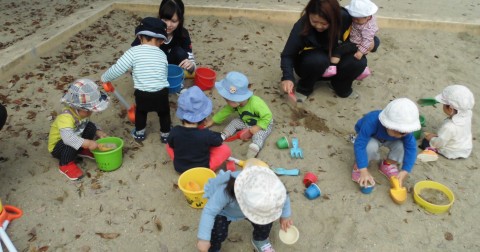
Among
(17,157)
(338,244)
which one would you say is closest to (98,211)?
(17,157)

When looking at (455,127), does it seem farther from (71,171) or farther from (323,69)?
(71,171)

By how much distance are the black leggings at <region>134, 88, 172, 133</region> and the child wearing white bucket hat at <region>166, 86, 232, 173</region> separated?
47 cm

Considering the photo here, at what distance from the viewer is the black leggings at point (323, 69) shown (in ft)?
14.0

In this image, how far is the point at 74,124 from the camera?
3.15 metres

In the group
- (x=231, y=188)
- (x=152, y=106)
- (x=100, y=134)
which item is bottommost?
(x=100, y=134)

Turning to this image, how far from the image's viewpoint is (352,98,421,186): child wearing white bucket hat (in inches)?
110

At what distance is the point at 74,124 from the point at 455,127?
349 cm

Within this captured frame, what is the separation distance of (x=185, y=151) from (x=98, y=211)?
841 mm

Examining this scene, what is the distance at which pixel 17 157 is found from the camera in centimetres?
346

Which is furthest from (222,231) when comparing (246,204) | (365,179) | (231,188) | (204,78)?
(204,78)

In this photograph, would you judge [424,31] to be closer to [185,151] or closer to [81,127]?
[185,151]

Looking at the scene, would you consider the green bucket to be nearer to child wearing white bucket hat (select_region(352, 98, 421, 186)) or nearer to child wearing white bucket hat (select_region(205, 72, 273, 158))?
child wearing white bucket hat (select_region(205, 72, 273, 158))

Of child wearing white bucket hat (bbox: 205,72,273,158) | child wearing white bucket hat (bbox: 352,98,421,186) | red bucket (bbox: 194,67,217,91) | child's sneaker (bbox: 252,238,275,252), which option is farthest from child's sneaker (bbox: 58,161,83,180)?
child wearing white bucket hat (bbox: 352,98,421,186)

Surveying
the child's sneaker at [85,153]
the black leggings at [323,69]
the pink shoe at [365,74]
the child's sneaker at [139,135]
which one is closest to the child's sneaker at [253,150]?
the child's sneaker at [139,135]
